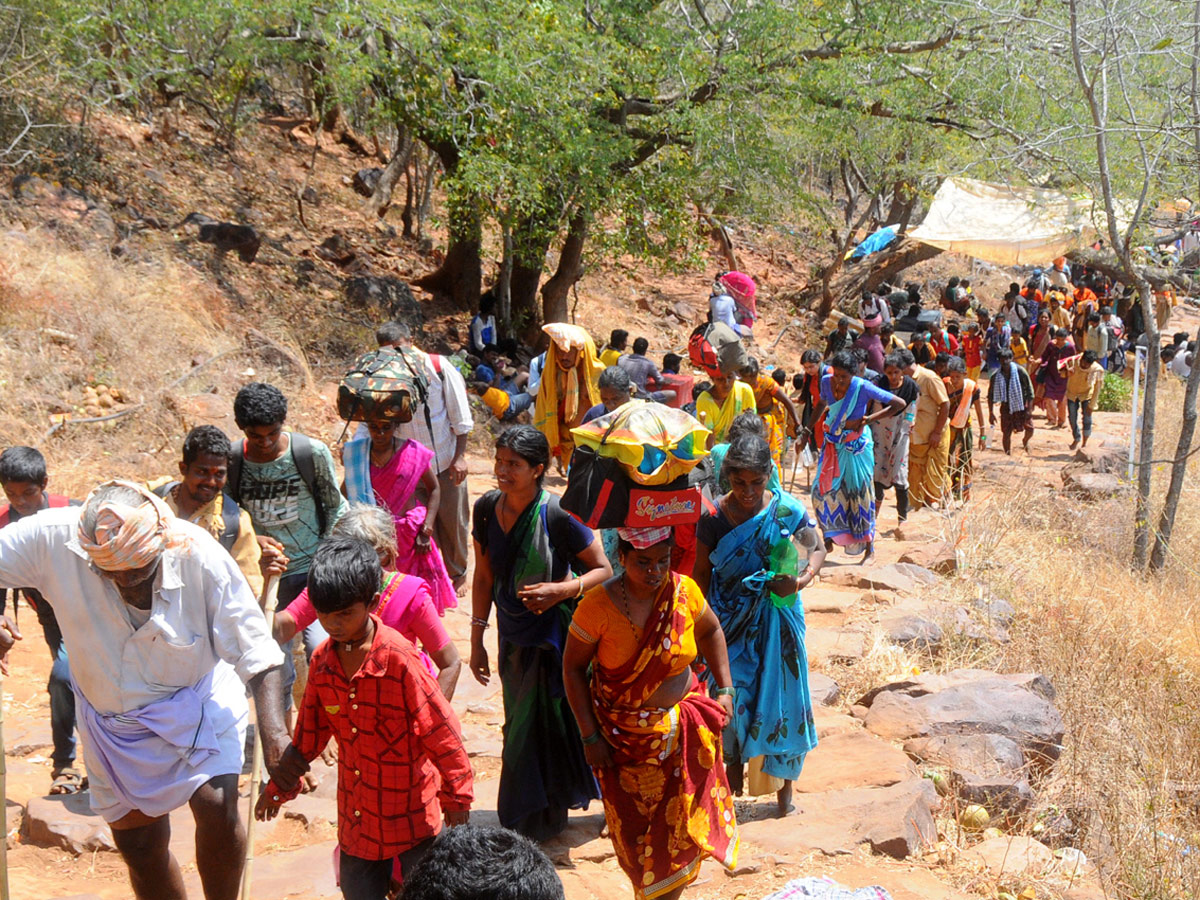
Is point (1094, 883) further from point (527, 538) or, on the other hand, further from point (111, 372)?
point (111, 372)

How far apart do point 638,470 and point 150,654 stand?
159 cm

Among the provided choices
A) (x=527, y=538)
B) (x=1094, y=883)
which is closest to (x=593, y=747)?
(x=527, y=538)

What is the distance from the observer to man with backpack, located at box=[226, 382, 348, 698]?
4.59 metres

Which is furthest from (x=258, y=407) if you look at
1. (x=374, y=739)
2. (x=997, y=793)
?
(x=997, y=793)

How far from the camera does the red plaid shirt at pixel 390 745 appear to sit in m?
3.10

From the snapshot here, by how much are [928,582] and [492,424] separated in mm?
6507

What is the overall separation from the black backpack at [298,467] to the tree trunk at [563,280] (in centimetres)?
1068

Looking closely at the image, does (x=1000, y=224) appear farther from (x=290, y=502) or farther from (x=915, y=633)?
(x=290, y=502)

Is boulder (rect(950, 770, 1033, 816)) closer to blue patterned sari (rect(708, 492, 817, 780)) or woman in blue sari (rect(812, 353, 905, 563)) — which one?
blue patterned sari (rect(708, 492, 817, 780))

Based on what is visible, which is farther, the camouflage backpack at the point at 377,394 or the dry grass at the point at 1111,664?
the camouflage backpack at the point at 377,394

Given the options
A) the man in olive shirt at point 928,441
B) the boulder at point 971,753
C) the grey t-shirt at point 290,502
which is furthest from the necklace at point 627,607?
the man in olive shirt at point 928,441

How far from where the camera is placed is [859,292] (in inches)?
993

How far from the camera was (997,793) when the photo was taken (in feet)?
16.6

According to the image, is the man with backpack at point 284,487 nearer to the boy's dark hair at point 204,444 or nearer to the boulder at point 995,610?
the boy's dark hair at point 204,444
